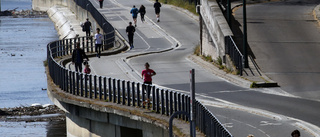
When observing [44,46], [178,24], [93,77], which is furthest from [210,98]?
[44,46]

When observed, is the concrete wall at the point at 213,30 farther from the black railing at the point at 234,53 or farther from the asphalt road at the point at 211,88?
the asphalt road at the point at 211,88

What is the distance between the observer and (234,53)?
107 ft

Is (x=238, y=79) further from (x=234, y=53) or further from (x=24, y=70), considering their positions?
(x=24, y=70)

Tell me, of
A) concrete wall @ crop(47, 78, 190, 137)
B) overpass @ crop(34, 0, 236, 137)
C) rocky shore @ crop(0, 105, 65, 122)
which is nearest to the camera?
overpass @ crop(34, 0, 236, 137)

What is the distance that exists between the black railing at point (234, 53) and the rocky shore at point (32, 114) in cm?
1053

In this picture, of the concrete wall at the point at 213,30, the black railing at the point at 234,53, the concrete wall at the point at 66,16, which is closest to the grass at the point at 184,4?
the concrete wall at the point at 66,16

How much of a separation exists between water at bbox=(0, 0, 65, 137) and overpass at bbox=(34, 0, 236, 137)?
6.47 metres

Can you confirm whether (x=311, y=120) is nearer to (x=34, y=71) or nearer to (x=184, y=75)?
(x=184, y=75)

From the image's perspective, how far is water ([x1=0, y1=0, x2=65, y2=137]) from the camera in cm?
3775

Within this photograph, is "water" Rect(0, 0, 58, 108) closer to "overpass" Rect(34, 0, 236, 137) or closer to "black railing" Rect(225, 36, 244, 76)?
"black railing" Rect(225, 36, 244, 76)

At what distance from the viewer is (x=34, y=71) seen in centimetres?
6197

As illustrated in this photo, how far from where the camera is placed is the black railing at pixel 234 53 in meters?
31.7

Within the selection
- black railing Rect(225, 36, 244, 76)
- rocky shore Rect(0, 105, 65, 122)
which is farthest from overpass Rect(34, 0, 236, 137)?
rocky shore Rect(0, 105, 65, 122)

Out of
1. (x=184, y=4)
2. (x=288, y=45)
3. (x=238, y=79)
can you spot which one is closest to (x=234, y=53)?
(x=238, y=79)
